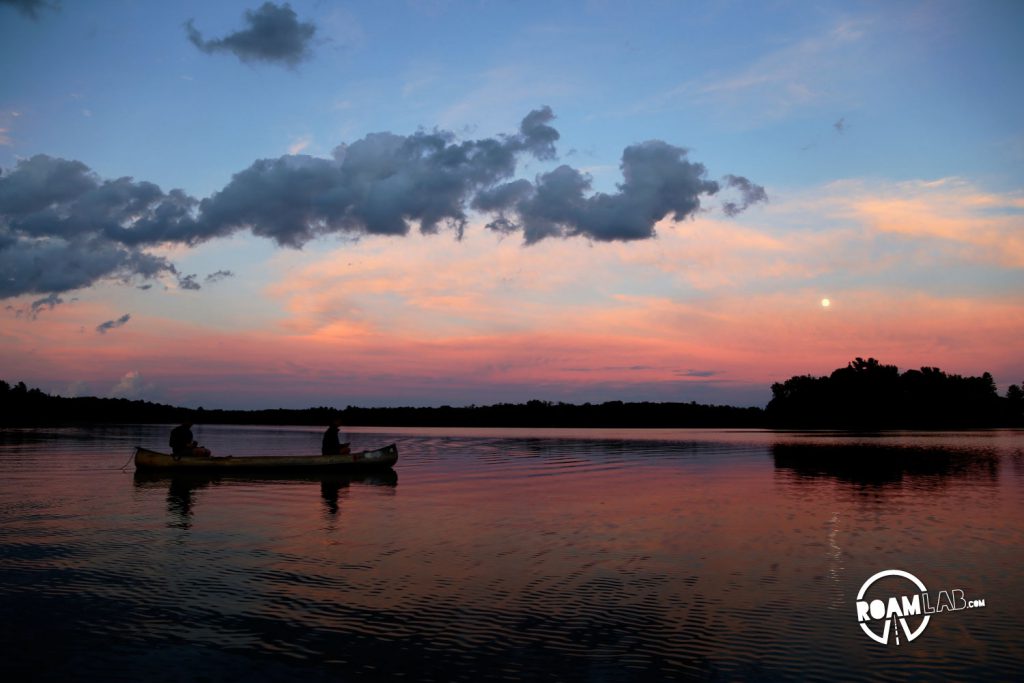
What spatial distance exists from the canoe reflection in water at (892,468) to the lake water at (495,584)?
26.1ft

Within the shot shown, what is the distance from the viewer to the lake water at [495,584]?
1070 cm

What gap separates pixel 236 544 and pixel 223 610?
6.90m

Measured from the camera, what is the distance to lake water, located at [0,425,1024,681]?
10.7 meters

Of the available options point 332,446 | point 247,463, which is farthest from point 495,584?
point 247,463

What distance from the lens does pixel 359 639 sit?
38.0ft

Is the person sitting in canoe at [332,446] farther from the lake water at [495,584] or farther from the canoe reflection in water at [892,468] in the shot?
the canoe reflection in water at [892,468]

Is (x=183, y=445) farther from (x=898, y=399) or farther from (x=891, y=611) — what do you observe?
(x=898, y=399)

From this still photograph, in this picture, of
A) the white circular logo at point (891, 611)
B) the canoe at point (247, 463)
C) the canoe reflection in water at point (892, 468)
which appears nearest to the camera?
the white circular logo at point (891, 611)

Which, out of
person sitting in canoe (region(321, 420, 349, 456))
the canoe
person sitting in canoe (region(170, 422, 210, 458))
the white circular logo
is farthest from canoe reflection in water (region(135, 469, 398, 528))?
the white circular logo

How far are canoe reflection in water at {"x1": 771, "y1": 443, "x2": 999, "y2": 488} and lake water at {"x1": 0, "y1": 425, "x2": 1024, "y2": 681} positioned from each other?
313 inches

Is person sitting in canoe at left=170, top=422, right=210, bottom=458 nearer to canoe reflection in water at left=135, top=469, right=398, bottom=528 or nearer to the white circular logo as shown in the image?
canoe reflection in water at left=135, top=469, right=398, bottom=528

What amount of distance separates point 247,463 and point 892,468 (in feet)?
135

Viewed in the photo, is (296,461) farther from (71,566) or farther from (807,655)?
(807,655)

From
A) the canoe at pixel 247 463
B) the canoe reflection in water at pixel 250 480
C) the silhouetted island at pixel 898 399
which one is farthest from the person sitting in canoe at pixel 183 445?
the silhouetted island at pixel 898 399
